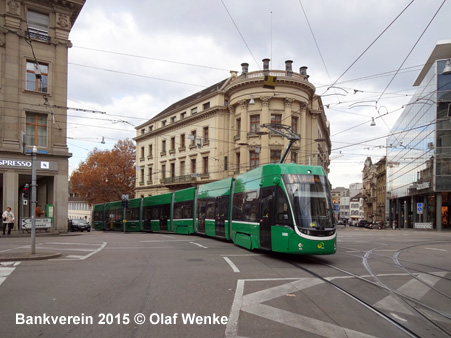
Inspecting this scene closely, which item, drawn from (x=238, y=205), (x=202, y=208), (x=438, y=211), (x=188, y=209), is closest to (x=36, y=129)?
(x=188, y=209)

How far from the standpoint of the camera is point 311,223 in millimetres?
12000

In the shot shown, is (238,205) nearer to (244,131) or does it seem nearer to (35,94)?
(35,94)

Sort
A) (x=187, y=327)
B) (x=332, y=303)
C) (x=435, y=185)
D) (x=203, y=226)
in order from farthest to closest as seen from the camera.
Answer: (x=435, y=185) → (x=203, y=226) → (x=332, y=303) → (x=187, y=327)

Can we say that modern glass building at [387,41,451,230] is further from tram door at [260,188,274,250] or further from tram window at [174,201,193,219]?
tram door at [260,188,274,250]

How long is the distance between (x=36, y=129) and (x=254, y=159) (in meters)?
21.2

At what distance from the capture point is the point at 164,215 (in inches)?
1166

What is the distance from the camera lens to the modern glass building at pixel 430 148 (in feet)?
135

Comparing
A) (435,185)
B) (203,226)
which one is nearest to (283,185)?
(203,226)

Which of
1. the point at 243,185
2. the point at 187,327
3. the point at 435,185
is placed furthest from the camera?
the point at 435,185

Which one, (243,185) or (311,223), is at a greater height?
(243,185)

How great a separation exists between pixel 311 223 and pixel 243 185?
5.12 m

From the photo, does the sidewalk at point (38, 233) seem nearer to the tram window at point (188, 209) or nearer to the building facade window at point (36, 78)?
the tram window at point (188, 209)

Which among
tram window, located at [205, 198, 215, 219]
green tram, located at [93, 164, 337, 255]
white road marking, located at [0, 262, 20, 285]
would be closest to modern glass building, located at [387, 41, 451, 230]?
tram window, located at [205, 198, 215, 219]

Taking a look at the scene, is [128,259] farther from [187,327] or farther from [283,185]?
[187,327]
